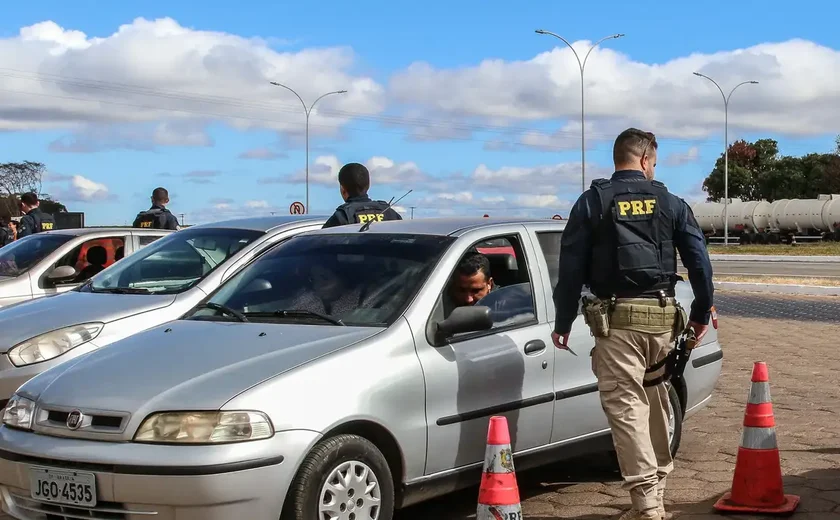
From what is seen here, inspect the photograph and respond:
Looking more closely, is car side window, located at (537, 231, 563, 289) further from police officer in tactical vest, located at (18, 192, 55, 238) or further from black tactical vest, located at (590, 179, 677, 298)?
police officer in tactical vest, located at (18, 192, 55, 238)

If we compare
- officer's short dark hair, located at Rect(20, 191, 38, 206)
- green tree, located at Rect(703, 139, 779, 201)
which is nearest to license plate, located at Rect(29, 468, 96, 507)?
officer's short dark hair, located at Rect(20, 191, 38, 206)

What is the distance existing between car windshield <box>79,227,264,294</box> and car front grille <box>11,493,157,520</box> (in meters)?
3.18

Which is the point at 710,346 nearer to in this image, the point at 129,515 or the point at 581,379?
the point at 581,379

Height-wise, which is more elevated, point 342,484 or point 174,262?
point 174,262

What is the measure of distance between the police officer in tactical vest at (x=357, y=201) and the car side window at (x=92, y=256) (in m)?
2.64

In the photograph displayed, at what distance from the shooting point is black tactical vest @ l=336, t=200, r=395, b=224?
26.2ft

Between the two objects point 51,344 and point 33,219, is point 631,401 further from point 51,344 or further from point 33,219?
point 33,219

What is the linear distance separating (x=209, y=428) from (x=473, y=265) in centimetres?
183

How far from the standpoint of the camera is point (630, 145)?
4934 mm

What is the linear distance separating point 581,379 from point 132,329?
291 cm

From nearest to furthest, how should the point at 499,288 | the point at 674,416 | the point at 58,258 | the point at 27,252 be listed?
the point at 499,288
the point at 674,416
the point at 58,258
the point at 27,252

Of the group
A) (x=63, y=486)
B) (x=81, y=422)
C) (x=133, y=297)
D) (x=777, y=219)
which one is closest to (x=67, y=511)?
(x=63, y=486)

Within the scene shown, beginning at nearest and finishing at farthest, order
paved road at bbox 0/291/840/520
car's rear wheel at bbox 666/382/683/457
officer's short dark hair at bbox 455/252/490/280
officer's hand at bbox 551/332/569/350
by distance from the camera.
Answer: officer's hand at bbox 551/332/569/350
officer's short dark hair at bbox 455/252/490/280
paved road at bbox 0/291/840/520
car's rear wheel at bbox 666/382/683/457

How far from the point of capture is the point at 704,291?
4.93 meters
